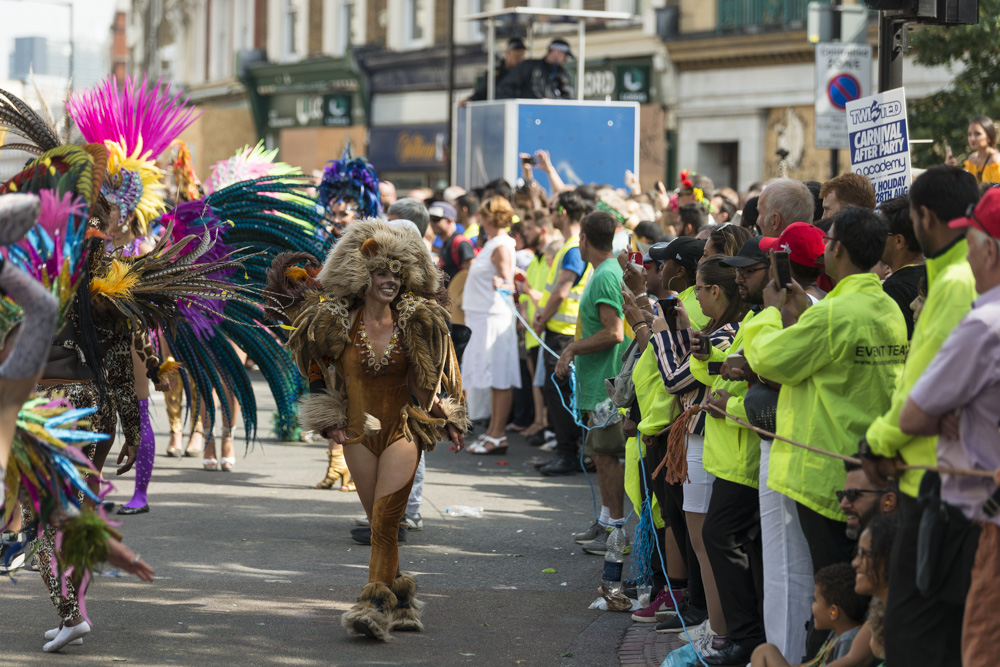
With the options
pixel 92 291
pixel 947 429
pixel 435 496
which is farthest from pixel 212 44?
Answer: pixel 947 429

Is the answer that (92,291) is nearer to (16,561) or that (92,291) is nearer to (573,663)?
(16,561)

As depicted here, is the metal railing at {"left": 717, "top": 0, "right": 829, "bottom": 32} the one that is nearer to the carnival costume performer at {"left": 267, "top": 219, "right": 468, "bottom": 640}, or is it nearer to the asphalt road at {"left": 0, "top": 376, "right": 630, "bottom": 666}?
the asphalt road at {"left": 0, "top": 376, "right": 630, "bottom": 666}

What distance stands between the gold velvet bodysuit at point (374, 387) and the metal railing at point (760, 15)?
51.1 ft

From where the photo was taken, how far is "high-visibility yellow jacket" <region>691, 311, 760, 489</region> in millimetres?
5133

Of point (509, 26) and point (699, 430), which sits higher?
point (509, 26)

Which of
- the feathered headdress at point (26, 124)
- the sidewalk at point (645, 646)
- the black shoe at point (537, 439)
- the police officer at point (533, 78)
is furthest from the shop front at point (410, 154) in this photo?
the sidewalk at point (645, 646)

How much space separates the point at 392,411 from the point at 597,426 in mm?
1468

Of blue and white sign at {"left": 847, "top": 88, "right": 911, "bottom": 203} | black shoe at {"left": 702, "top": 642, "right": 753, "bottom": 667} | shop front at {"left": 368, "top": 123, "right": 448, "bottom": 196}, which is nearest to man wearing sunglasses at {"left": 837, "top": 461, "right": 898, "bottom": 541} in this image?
black shoe at {"left": 702, "top": 642, "right": 753, "bottom": 667}

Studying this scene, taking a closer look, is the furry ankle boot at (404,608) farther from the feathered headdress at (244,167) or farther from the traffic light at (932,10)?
the feathered headdress at (244,167)

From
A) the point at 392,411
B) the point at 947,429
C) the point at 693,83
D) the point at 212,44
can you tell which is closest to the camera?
the point at 947,429

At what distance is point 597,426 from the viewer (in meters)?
7.19

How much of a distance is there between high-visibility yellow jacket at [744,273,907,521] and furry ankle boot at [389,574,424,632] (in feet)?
6.96

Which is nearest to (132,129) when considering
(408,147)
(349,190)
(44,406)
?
(44,406)

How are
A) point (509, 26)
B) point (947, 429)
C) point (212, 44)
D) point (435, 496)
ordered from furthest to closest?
1. point (212, 44)
2. point (509, 26)
3. point (435, 496)
4. point (947, 429)
